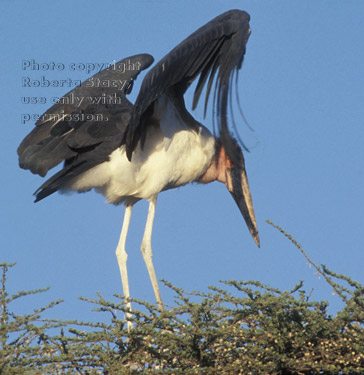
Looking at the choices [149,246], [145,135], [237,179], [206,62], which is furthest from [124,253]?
[206,62]

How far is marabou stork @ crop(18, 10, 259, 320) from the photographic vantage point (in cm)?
584

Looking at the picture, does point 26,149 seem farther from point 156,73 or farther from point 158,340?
point 158,340

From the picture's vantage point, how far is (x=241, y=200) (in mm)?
7648

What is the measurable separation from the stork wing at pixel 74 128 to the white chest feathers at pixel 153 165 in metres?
0.19

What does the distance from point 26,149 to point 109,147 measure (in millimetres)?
732

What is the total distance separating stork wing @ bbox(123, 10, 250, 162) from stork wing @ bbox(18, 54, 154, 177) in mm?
538

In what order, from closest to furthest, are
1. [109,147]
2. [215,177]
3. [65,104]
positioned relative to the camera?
[109,147] < [65,104] < [215,177]

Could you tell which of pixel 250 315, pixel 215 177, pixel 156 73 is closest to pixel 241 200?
pixel 215 177

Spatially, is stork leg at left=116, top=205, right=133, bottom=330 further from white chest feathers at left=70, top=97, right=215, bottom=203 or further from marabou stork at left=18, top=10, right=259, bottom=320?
white chest feathers at left=70, top=97, right=215, bottom=203

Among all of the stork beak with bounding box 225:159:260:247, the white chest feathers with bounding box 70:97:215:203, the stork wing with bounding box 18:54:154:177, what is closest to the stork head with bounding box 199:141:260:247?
the stork beak with bounding box 225:159:260:247

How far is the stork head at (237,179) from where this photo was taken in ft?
24.3

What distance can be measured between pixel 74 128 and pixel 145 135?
61 centimetres

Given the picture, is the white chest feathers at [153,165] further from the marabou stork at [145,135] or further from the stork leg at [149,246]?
the stork leg at [149,246]

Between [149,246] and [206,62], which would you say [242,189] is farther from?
[206,62]
